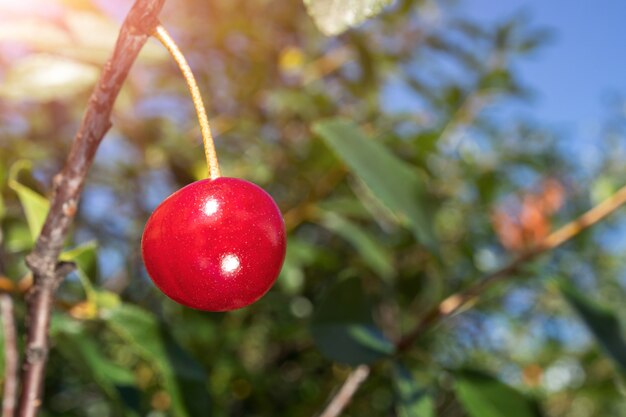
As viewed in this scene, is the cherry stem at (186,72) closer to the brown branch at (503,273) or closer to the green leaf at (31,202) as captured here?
the green leaf at (31,202)

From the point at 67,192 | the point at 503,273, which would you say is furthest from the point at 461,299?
the point at 67,192

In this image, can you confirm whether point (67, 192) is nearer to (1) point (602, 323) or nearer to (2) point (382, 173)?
(2) point (382, 173)

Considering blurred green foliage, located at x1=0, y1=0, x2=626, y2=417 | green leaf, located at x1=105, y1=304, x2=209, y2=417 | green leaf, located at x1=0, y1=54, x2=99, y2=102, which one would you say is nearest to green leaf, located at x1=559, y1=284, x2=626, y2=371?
blurred green foliage, located at x1=0, y1=0, x2=626, y2=417

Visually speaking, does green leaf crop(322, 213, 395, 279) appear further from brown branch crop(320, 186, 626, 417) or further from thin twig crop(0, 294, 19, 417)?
thin twig crop(0, 294, 19, 417)

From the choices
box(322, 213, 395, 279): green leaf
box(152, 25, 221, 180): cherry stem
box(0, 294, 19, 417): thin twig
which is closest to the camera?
box(152, 25, 221, 180): cherry stem

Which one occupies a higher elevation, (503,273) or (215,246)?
(215,246)

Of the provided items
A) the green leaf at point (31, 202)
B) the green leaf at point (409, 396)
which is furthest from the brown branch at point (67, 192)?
the green leaf at point (409, 396)
